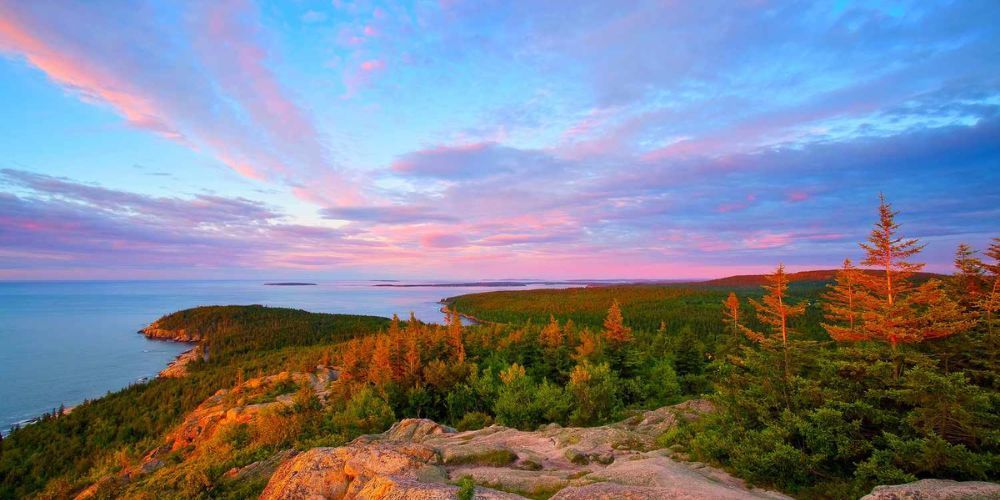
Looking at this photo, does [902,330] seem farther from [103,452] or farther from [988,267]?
[103,452]

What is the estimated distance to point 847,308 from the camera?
87.7ft

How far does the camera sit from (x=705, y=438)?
14156 mm

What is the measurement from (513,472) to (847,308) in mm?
25895

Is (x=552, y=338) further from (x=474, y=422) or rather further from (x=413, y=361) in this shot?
(x=474, y=422)

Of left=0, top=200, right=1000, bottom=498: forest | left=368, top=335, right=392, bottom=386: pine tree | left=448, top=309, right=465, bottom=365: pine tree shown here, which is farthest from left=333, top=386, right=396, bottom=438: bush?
left=448, top=309, right=465, bottom=365: pine tree

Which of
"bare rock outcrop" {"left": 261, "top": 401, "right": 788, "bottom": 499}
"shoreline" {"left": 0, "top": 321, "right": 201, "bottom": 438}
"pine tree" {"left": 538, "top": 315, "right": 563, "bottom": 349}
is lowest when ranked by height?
"shoreline" {"left": 0, "top": 321, "right": 201, "bottom": 438}

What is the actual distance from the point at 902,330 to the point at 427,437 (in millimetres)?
22399

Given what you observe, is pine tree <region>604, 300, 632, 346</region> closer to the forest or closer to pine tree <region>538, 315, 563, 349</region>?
the forest

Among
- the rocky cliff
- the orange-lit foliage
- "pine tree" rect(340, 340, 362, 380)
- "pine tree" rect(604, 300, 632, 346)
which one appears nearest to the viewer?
the orange-lit foliage

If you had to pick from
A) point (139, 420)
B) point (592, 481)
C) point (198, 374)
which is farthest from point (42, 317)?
point (592, 481)

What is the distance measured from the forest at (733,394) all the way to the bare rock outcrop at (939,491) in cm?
87

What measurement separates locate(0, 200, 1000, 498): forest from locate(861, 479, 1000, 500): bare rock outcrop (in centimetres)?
87

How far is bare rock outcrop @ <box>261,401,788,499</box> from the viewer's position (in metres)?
10.6

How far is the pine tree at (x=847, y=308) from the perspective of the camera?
20.3m
